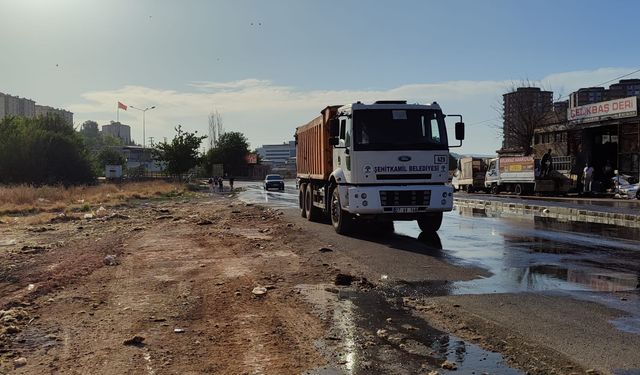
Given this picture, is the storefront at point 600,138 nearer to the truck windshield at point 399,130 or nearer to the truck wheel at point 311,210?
the truck wheel at point 311,210

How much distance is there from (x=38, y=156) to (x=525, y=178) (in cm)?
4771

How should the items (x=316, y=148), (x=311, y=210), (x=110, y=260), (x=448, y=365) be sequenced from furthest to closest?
1. (x=311, y=210)
2. (x=316, y=148)
3. (x=110, y=260)
4. (x=448, y=365)

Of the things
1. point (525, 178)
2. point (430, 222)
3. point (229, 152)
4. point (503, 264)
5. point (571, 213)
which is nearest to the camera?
point (503, 264)

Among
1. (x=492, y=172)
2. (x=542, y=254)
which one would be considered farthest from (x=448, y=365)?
(x=492, y=172)

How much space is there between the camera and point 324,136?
651 inches

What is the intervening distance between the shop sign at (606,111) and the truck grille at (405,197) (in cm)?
2827

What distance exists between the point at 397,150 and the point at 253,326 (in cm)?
821

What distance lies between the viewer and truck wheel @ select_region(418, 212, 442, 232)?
48.6ft

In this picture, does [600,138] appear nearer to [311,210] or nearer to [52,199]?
[311,210]

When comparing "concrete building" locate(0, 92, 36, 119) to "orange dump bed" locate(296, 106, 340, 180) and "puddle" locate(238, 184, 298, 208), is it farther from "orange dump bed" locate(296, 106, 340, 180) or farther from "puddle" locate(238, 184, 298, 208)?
"orange dump bed" locate(296, 106, 340, 180)

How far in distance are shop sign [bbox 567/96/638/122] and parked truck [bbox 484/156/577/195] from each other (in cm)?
446

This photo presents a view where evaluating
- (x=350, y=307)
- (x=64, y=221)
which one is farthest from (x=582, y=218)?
(x=64, y=221)

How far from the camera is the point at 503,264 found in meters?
10.3

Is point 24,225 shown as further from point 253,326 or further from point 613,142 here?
point 613,142
